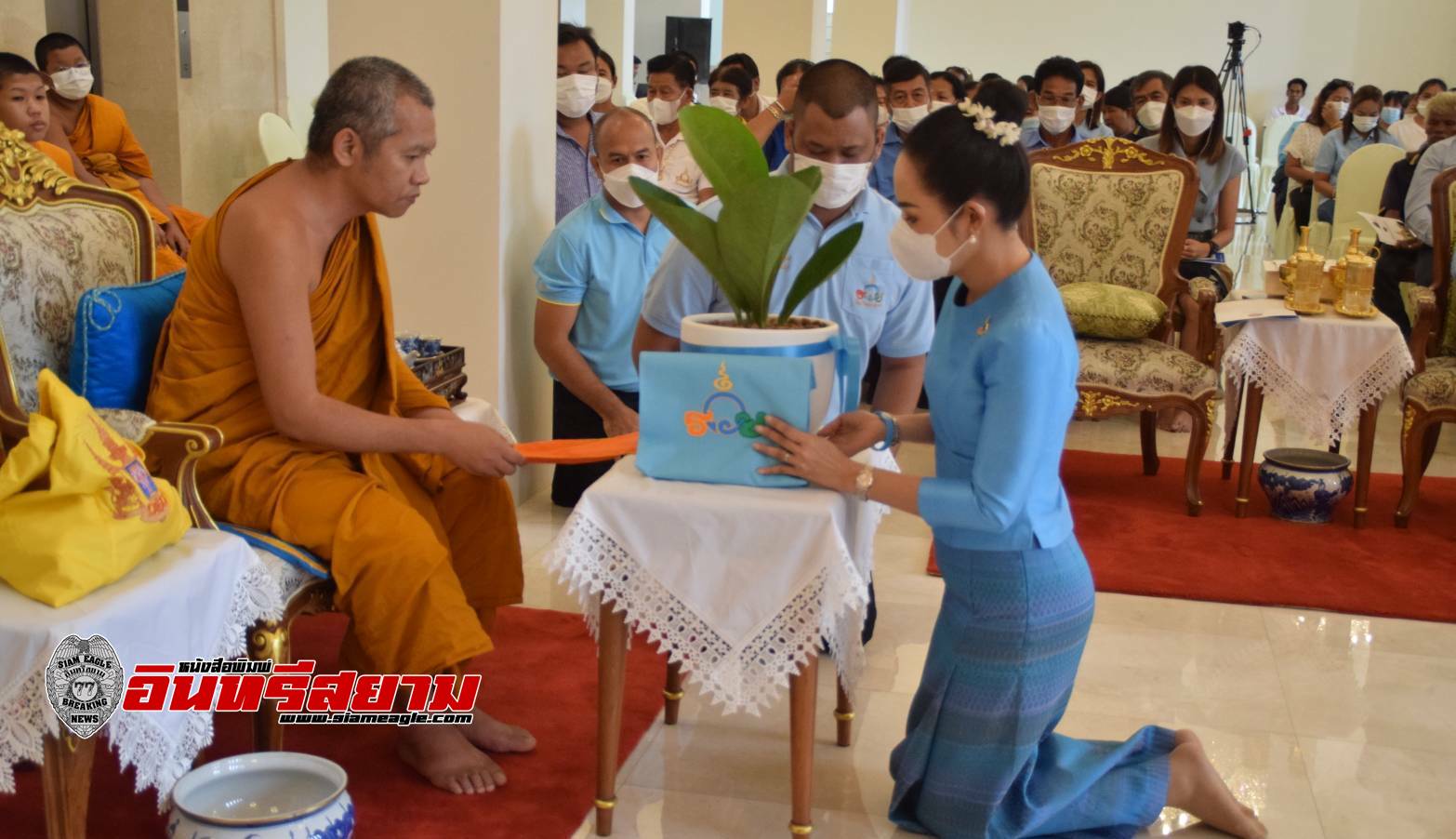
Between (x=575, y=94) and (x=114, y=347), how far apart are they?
2642 mm

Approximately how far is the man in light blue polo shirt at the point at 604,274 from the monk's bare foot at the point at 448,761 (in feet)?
4.63

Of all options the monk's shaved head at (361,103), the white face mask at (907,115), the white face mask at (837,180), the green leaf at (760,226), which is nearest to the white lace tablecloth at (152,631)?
the monk's shaved head at (361,103)

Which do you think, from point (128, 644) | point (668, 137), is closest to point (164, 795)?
point (128, 644)

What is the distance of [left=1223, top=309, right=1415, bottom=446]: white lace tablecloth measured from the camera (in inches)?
171

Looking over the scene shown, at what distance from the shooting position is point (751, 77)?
6.90m

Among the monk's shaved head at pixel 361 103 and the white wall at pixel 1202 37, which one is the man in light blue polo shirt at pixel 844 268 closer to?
the monk's shaved head at pixel 361 103

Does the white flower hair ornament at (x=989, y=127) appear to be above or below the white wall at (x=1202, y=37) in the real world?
below

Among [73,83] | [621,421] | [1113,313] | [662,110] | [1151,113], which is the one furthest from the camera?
[1151,113]

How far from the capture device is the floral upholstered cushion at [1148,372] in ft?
14.7

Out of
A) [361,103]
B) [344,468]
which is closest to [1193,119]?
[361,103]

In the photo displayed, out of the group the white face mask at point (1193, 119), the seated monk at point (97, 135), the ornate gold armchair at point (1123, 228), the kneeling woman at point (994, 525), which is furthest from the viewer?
the seated monk at point (97, 135)

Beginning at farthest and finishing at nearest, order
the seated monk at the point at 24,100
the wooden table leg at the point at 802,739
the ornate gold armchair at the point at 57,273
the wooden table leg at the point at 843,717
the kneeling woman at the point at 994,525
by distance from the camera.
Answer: the seated monk at the point at 24,100 < the wooden table leg at the point at 843,717 < the ornate gold armchair at the point at 57,273 < the wooden table leg at the point at 802,739 < the kneeling woman at the point at 994,525

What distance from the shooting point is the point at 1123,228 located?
493 cm

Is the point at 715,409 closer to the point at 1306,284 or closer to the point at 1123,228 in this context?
the point at 1306,284
